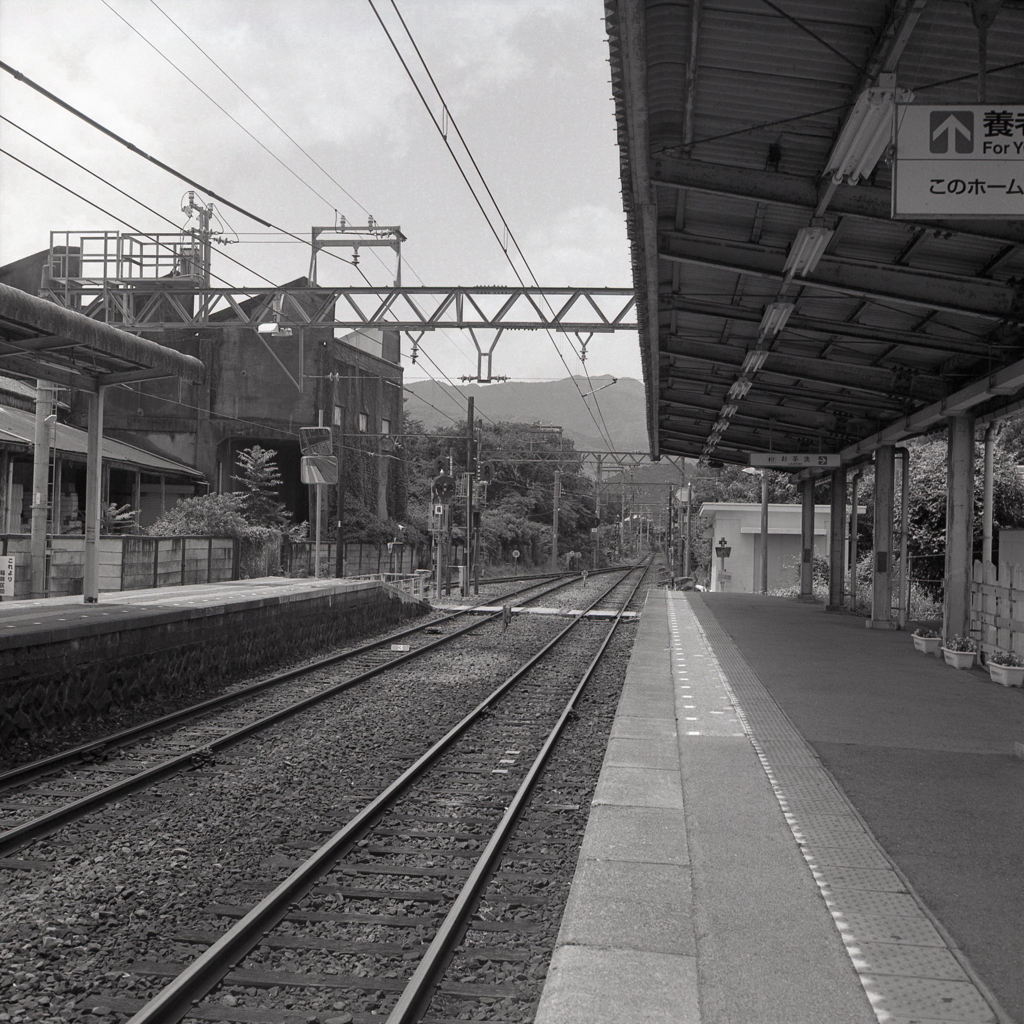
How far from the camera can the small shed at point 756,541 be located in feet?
126

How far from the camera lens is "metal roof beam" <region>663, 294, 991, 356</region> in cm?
1279

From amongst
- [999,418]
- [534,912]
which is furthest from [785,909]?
[999,418]

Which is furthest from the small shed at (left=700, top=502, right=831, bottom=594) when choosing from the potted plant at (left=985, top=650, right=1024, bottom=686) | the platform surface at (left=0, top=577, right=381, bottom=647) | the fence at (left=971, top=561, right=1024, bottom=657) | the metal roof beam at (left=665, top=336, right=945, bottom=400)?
the potted plant at (left=985, top=650, right=1024, bottom=686)

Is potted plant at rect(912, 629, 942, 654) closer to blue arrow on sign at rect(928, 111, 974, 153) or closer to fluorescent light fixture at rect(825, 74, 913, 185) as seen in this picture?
fluorescent light fixture at rect(825, 74, 913, 185)

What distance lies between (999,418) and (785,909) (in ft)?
36.8

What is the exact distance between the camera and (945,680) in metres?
11.7

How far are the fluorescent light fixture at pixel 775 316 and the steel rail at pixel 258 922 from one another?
670 cm

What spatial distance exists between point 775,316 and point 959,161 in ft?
20.1

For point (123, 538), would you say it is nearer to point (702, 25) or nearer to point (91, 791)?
point (91, 791)

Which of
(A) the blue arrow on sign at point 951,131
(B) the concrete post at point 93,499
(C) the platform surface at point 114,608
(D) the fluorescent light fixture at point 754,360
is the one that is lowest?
(C) the platform surface at point 114,608

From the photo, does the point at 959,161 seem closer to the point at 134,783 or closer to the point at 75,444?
the point at 134,783

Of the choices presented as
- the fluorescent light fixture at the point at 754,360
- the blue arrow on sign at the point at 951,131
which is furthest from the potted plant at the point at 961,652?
the blue arrow on sign at the point at 951,131

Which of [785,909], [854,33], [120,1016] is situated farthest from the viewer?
[854,33]

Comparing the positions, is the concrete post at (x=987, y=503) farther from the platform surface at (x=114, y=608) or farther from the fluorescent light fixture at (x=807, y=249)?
the platform surface at (x=114, y=608)
